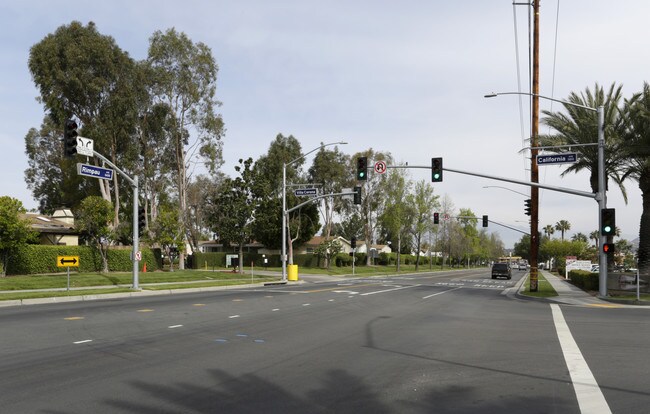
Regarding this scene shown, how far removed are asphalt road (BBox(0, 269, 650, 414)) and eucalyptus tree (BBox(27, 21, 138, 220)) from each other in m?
30.4

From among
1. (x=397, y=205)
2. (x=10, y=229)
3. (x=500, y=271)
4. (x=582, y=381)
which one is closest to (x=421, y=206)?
(x=397, y=205)

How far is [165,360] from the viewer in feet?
30.2

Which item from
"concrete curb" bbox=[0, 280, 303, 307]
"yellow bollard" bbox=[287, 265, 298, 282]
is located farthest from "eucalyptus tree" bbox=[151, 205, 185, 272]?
"concrete curb" bbox=[0, 280, 303, 307]

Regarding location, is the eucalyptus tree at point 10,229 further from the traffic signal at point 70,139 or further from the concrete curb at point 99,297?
the traffic signal at point 70,139

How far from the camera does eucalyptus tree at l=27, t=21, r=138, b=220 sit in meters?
41.8

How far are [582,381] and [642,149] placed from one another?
73.8ft

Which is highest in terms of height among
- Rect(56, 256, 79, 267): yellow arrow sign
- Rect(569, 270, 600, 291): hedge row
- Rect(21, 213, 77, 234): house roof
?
Rect(21, 213, 77, 234): house roof

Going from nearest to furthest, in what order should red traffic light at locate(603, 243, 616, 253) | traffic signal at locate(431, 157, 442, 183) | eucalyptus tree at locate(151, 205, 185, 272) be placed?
red traffic light at locate(603, 243, 616, 253) < traffic signal at locate(431, 157, 442, 183) < eucalyptus tree at locate(151, 205, 185, 272)

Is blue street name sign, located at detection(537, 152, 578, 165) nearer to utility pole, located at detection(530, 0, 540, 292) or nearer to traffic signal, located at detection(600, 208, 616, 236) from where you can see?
traffic signal, located at detection(600, 208, 616, 236)

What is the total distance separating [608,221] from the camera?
2472cm

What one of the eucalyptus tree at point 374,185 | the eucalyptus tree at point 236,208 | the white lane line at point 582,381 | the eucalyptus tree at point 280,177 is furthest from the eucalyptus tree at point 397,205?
the white lane line at point 582,381

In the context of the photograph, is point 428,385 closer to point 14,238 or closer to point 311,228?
point 14,238

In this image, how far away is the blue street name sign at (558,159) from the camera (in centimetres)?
2375

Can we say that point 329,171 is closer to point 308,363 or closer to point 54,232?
point 54,232
